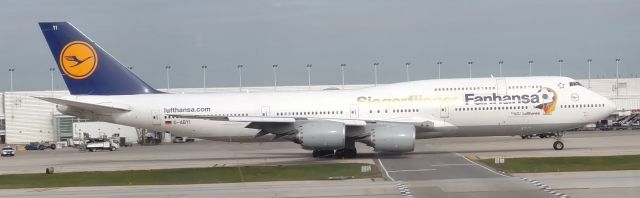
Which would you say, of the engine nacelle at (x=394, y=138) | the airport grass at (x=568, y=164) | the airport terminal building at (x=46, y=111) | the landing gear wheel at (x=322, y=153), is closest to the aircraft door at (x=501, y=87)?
the engine nacelle at (x=394, y=138)

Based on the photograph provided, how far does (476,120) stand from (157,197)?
21.9 m

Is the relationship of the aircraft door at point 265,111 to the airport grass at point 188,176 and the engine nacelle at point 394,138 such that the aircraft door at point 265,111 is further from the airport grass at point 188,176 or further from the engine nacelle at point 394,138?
the airport grass at point 188,176

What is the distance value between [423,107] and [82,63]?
17.6 meters

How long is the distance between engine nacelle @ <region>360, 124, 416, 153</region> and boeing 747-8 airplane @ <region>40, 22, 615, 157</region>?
1.15 ft

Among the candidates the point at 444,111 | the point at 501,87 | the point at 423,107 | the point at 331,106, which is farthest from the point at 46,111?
the point at 501,87

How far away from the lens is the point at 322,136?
3872 cm

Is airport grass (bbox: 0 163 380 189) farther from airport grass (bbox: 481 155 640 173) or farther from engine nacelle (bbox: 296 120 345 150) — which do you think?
airport grass (bbox: 481 155 640 173)

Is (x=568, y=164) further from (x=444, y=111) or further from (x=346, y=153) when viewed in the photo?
(x=346, y=153)

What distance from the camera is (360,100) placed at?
4269cm

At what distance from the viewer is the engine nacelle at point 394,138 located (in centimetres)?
3850

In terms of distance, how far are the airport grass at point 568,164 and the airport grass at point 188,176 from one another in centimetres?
516

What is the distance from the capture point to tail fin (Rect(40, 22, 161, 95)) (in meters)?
43.6

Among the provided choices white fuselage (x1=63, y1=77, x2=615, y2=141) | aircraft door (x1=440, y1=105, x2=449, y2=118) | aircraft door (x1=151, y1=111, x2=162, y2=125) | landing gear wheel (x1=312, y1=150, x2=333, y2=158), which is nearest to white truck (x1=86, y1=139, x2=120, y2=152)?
white fuselage (x1=63, y1=77, x2=615, y2=141)

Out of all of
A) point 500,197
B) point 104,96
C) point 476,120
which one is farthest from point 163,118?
point 500,197
